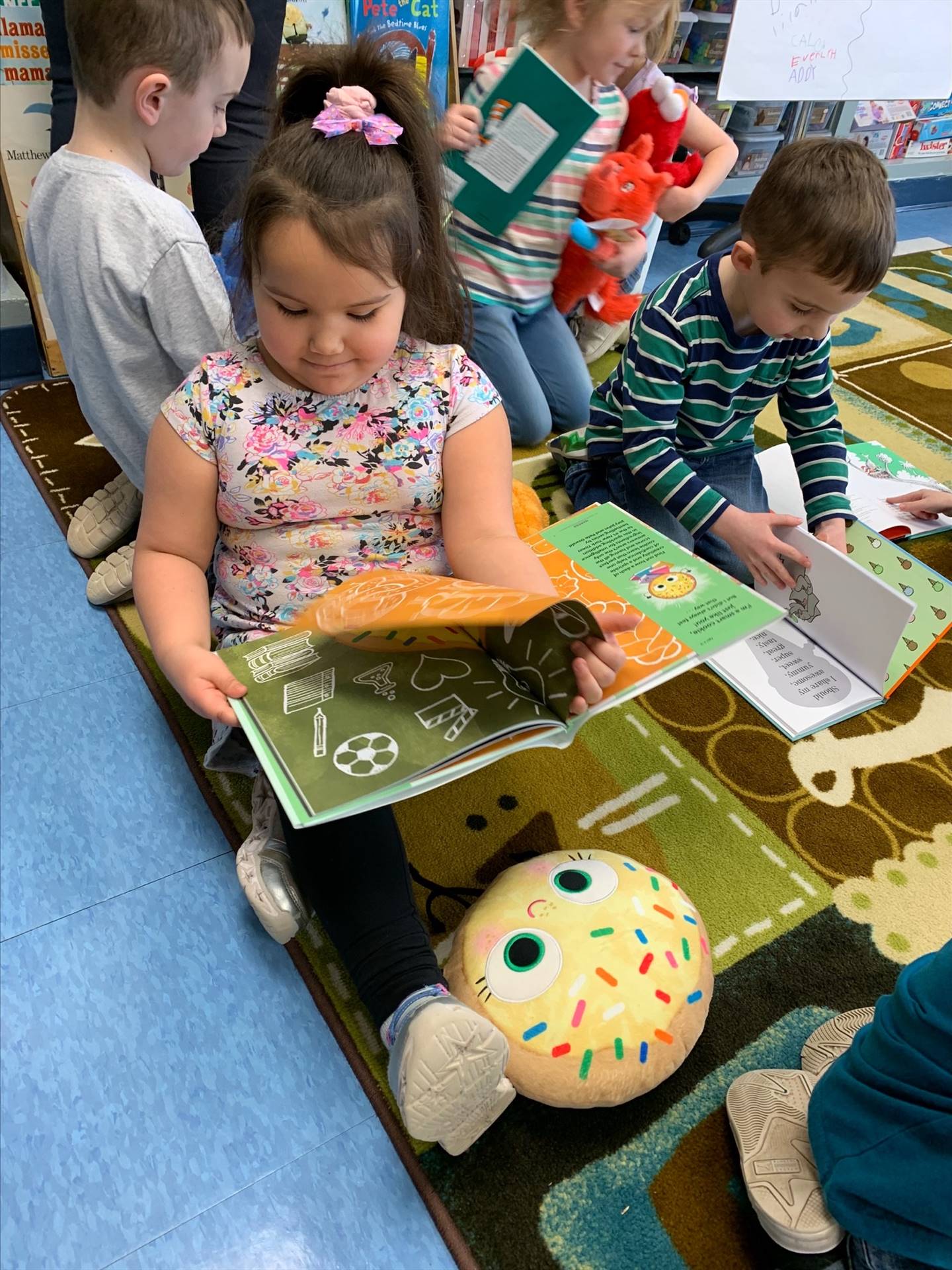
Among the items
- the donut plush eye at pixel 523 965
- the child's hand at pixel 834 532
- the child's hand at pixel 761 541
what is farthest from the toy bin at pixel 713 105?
the donut plush eye at pixel 523 965

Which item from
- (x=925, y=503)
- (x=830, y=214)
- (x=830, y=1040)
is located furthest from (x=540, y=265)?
(x=830, y=1040)

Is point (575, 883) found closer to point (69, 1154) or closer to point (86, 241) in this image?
point (69, 1154)

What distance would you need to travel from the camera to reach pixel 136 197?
105cm

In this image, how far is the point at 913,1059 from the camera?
0.57 metres

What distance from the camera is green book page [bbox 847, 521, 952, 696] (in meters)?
1.21

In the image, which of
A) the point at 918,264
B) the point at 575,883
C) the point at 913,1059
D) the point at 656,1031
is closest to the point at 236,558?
the point at 575,883

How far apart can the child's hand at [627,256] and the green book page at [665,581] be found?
2.72 feet

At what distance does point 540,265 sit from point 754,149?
176 cm

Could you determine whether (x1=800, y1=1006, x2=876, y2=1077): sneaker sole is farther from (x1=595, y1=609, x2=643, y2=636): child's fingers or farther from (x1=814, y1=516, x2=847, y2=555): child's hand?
(x1=814, y1=516, x2=847, y2=555): child's hand

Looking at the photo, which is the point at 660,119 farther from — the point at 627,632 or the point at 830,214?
the point at 627,632

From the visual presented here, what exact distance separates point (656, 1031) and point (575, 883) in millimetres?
142

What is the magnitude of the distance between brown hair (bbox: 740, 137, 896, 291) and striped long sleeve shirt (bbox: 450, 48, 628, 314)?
0.56 m

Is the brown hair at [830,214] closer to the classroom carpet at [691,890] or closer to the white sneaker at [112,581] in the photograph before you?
the classroom carpet at [691,890]

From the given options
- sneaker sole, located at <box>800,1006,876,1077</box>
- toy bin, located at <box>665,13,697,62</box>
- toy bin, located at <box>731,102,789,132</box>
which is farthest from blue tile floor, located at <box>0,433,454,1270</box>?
toy bin, located at <box>731,102,789,132</box>
